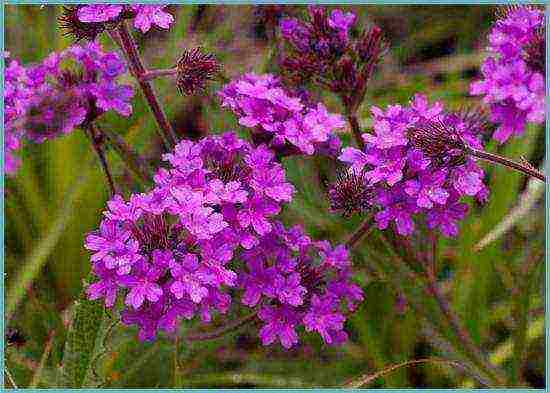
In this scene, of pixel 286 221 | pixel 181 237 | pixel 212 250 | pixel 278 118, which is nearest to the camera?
pixel 212 250

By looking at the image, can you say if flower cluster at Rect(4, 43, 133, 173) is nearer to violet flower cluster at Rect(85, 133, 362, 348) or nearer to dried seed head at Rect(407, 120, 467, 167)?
violet flower cluster at Rect(85, 133, 362, 348)

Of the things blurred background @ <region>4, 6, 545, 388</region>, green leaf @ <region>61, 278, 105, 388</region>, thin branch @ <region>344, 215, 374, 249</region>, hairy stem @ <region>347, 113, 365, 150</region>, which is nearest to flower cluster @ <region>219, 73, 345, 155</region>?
hairy stem @ <region>347, 113, 365, 150</region>

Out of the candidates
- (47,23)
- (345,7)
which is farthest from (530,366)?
(47,23)

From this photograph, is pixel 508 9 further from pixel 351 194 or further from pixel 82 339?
pixel 82 339

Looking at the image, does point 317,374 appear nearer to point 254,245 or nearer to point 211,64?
point 254,245

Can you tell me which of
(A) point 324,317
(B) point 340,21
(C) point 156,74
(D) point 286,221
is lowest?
(A) point 324,317

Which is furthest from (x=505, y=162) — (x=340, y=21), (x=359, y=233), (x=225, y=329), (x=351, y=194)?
(x=225, y=329)

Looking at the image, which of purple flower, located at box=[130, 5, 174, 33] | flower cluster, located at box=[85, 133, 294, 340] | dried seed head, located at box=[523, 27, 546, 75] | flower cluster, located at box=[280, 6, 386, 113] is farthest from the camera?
flower cluster, located at box=[280, 6, 386, 113]
